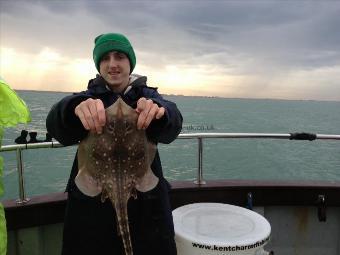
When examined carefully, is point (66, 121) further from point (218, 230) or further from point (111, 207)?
point (218, 230)

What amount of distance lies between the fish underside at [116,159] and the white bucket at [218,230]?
794 mm

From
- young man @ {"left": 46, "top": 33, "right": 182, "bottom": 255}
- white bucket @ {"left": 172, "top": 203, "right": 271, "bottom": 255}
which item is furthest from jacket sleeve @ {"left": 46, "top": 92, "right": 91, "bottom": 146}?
white bucket @ {"left": 172, "top": 203, "right": 271, "bottom": 255}

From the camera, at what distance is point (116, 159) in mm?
1784

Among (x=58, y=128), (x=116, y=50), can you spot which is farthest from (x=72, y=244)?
(x=116, y=50)

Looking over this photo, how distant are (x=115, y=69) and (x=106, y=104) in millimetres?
232

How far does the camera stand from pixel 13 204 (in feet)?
10.7

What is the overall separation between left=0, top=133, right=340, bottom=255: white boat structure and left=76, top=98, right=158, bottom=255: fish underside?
1126 millimetres

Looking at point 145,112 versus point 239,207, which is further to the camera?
point 239,207

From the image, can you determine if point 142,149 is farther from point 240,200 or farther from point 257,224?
point 240,200

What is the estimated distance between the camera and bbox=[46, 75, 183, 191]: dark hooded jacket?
6.14 feet

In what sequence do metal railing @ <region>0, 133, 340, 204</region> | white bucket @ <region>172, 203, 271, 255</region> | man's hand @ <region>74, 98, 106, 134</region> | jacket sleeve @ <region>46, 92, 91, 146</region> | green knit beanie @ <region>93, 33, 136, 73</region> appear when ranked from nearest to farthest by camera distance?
man's hand @ <region>74, 98, 106, 134</region> → jacket sleeve @ <region>46, 92, 91, 146</region> → green knit beanie @ <region>93, 33, 136, 73</region> → white bucket @ <region>172, 203, 271, 255</region> → metal railing @ <region>0, 133, 340, 204</region>

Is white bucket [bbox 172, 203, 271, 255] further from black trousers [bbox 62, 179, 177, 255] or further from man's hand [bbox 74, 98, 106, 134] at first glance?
man's hand [bbox 74, 98, 106, 134]

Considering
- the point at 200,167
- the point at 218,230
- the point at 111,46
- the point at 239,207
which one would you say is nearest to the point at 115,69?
the point at 111,46

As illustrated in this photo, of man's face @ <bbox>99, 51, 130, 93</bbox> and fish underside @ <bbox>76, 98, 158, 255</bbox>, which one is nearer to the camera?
fish underside @ <bbox>76, 98, 158, 255</bbox>
